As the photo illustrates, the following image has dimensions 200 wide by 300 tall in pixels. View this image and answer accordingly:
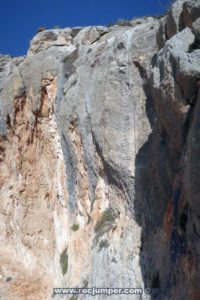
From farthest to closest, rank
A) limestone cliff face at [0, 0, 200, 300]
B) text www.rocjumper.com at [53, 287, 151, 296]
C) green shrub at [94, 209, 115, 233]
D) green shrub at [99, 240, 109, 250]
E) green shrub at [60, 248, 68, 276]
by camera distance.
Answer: green shrub at [60, 248, 68, 276] → green shrub at [94, 209, 115, 233] → green shrub at [99, 240, 109, 250] → text www.rocjumper.com at [53, 287, 151, 296] → limestone cliff face at [0, 0, 200, 300]

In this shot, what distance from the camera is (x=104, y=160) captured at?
15070mm

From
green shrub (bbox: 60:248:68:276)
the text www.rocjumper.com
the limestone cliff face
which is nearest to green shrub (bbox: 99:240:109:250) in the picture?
the limestone cliff face

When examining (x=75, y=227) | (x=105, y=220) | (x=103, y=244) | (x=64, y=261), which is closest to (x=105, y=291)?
(x=103, y=244)

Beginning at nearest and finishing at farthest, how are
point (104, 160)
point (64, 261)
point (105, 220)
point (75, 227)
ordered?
point (105, 220) → point (104, 160) → point (75, 227) → point (64, 261)

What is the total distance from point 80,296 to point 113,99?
21.0ft

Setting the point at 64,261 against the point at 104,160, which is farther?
the point at 64,261

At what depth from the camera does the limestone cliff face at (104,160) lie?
10.1 m

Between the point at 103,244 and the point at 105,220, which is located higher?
the point at 105,220

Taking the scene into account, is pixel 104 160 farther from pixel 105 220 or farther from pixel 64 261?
pixel 64 261

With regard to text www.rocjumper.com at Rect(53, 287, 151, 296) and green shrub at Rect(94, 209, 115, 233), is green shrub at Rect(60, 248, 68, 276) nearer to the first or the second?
text www.rocjumper.com at Rect(53, 287, 151, 296)

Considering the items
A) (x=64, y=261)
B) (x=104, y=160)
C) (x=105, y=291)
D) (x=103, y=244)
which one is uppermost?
(x=104, y=160)

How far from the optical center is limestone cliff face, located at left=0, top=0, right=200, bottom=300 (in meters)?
10.1

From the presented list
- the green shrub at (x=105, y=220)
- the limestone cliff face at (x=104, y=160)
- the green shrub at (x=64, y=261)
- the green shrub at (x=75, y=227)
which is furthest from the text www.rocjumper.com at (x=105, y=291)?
the green shrub at (x=75, y=227)

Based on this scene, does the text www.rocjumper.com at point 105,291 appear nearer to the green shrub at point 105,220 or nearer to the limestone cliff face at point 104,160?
the limestone cliff face at point 104,160
